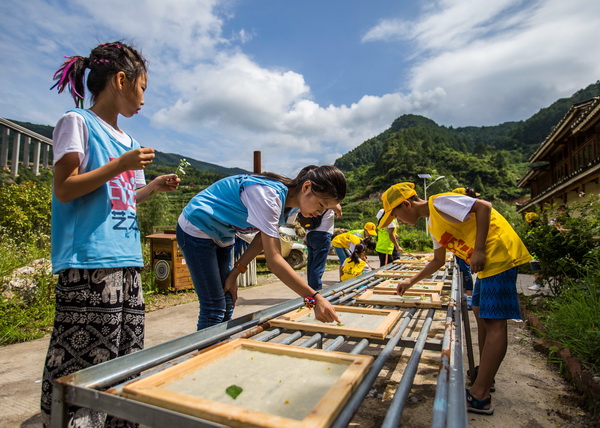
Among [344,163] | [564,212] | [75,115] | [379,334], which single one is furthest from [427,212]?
[344,163]

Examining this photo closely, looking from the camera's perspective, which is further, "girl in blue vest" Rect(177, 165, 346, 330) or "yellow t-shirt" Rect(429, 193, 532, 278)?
"yellow t-shirt" Rect(429, 193, 532, 278)

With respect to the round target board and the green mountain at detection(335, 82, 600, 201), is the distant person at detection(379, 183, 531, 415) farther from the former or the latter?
the green mountain at detection(335, 82, 600, 201)

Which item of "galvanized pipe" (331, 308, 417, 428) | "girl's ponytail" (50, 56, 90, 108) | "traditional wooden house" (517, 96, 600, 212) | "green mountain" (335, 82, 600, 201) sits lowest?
"galvanized pipe" (331, 308, 417, 428)

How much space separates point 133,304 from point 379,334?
109 cm

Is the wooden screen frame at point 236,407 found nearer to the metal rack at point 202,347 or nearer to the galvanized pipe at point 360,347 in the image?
the metal rack at point 202,347

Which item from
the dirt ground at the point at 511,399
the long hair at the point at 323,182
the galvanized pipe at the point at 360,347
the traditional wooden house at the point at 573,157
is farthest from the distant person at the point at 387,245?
the galvanized pipe at the point at 360,347

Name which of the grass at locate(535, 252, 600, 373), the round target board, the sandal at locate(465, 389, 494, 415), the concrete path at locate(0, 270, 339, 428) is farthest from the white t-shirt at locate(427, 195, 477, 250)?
the round target board

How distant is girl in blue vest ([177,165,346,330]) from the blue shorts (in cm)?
115

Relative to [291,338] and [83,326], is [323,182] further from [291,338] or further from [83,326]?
[83,326]

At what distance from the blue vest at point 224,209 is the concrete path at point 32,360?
4.91 feet

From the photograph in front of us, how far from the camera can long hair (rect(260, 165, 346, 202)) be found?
1.90 meters

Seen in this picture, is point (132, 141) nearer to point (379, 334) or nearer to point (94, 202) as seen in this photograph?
point (94, 202)

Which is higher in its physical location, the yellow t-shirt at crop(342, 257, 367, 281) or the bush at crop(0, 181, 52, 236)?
the bush at crop(0, 181, 52, 236)

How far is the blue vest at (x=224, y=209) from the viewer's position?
2.01m
